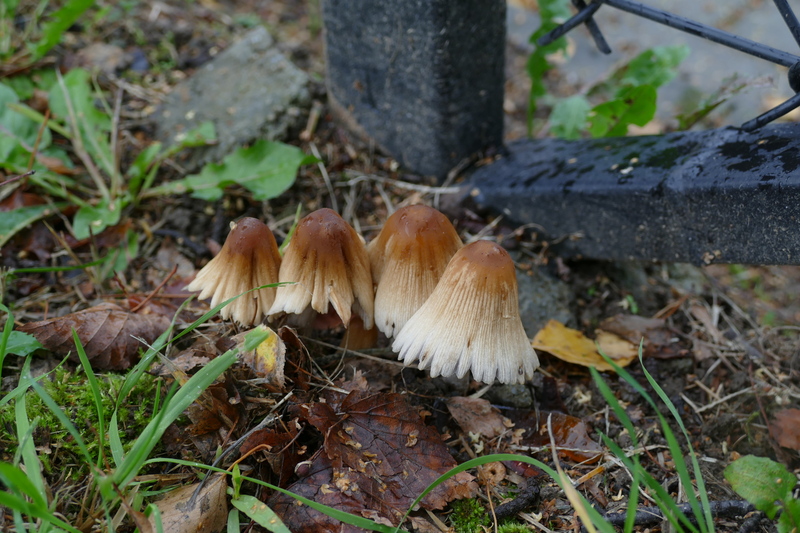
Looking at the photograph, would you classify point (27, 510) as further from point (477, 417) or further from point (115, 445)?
point (477, 417)

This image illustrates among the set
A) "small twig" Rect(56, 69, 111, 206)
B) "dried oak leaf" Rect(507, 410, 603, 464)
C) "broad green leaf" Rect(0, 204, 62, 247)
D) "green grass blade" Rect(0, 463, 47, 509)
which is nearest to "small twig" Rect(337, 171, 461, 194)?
"small twig" Rect(56, 69, 111, 206)

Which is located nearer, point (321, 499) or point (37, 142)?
point (321, 499)

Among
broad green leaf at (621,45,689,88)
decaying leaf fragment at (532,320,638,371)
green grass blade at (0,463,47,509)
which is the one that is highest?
broad green leaf at (621,45,689,88)

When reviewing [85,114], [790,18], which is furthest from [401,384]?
[85,114]

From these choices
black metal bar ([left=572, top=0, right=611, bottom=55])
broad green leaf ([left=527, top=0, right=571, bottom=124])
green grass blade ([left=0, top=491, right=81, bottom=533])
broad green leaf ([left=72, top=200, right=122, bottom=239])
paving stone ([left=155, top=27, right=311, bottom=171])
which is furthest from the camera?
broad green leaf ([left=527, top=0, right=571, bottom=124])

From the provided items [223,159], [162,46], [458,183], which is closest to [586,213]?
[458,183]

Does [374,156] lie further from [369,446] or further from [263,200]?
[369,446]

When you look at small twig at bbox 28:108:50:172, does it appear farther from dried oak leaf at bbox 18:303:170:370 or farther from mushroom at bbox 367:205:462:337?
mushroom at bbox 367:205:462:337
